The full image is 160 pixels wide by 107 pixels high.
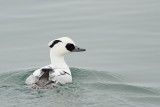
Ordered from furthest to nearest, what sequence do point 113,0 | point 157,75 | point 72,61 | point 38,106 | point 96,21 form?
point 113,0 → point 96,21 → point 72,61 → point 157,75 → point 38,106

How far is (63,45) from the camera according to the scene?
18.8m

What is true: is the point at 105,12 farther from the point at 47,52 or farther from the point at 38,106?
the point at 38,106

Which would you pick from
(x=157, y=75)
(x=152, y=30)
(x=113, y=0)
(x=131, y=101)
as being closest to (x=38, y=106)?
(x=131, y=101)

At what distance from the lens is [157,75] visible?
1905 cm

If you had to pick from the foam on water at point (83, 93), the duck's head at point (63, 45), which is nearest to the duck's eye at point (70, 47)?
the duck's head at point (63, 45)

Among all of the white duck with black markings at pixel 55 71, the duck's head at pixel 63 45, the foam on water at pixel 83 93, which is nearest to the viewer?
the foam on water at pixel 83 93

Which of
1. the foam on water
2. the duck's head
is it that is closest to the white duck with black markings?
the duck's head

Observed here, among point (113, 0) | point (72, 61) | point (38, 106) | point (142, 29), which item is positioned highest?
point (113, 0)

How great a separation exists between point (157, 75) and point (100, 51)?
116 inches

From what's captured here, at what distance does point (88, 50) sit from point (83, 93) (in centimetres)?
484

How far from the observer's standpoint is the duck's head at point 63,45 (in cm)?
1877

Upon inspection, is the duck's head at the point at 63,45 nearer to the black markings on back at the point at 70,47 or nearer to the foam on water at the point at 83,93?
the black markings on back at the point at 70,47

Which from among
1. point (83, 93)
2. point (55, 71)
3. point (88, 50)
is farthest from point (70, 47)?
point (88, 50)

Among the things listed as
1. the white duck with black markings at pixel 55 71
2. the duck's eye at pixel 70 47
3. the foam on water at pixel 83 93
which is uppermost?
the duck's eye at pixel 70 47
